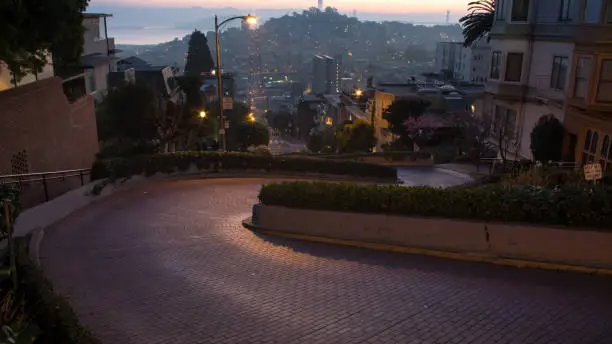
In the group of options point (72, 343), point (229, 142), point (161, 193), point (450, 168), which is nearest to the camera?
point (72, 343)

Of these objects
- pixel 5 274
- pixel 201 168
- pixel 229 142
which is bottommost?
pixel 229 142

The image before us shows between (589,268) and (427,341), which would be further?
(589,268)

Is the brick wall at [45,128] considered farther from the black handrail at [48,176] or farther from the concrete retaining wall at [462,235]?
the concrete retaining wall at [462,235]

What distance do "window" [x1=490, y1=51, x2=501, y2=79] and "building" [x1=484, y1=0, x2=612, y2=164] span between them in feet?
0.05

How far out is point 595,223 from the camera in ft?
31.2

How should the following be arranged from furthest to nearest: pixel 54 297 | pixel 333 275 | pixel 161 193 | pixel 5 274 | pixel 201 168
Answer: pixel 201 168
pixel 161 193
pixel 333 275
pixel 5 274
pixel 54 297

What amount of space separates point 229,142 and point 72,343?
163ft

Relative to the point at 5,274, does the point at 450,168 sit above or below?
below

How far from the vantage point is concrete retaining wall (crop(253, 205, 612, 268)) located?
30.6ft

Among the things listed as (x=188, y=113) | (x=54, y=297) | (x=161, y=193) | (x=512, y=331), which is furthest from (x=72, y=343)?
(x=188, y=113)

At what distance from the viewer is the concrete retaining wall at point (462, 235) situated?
9.31 meters

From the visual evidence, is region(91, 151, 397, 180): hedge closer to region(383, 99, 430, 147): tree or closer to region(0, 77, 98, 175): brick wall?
region(0, 77, 98, 175): brick wall

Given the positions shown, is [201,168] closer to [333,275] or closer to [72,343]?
[333,275]

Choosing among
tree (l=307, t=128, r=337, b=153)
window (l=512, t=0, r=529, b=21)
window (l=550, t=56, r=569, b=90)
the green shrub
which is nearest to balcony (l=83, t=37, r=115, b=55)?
tree (l=307, t=128, r=337, b=153)
